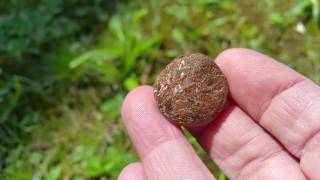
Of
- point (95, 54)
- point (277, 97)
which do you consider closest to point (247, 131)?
point (277, 97)

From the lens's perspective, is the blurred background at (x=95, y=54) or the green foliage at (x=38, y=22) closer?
the blurred background at (x=95, y=54)

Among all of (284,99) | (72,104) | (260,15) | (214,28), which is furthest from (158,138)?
(260,15)

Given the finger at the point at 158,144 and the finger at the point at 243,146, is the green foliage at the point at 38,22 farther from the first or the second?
the finger at the point at 243,146

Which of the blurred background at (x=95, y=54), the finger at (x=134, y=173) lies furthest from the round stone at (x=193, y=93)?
the blurred background at (x=95, y=54)

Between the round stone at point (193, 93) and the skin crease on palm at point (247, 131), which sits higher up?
the round stone at point (193, 93)

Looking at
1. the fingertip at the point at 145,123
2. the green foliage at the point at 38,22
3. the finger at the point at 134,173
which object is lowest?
the finger at the point at 134,173

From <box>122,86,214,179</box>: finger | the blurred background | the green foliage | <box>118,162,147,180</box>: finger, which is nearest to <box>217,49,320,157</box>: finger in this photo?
<box>122,86,214,179</box>: finger

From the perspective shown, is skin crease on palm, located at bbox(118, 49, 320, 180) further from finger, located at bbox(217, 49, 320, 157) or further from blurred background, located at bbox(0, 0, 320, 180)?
blurred background, located at bbox(0, 0, 320, 180)
